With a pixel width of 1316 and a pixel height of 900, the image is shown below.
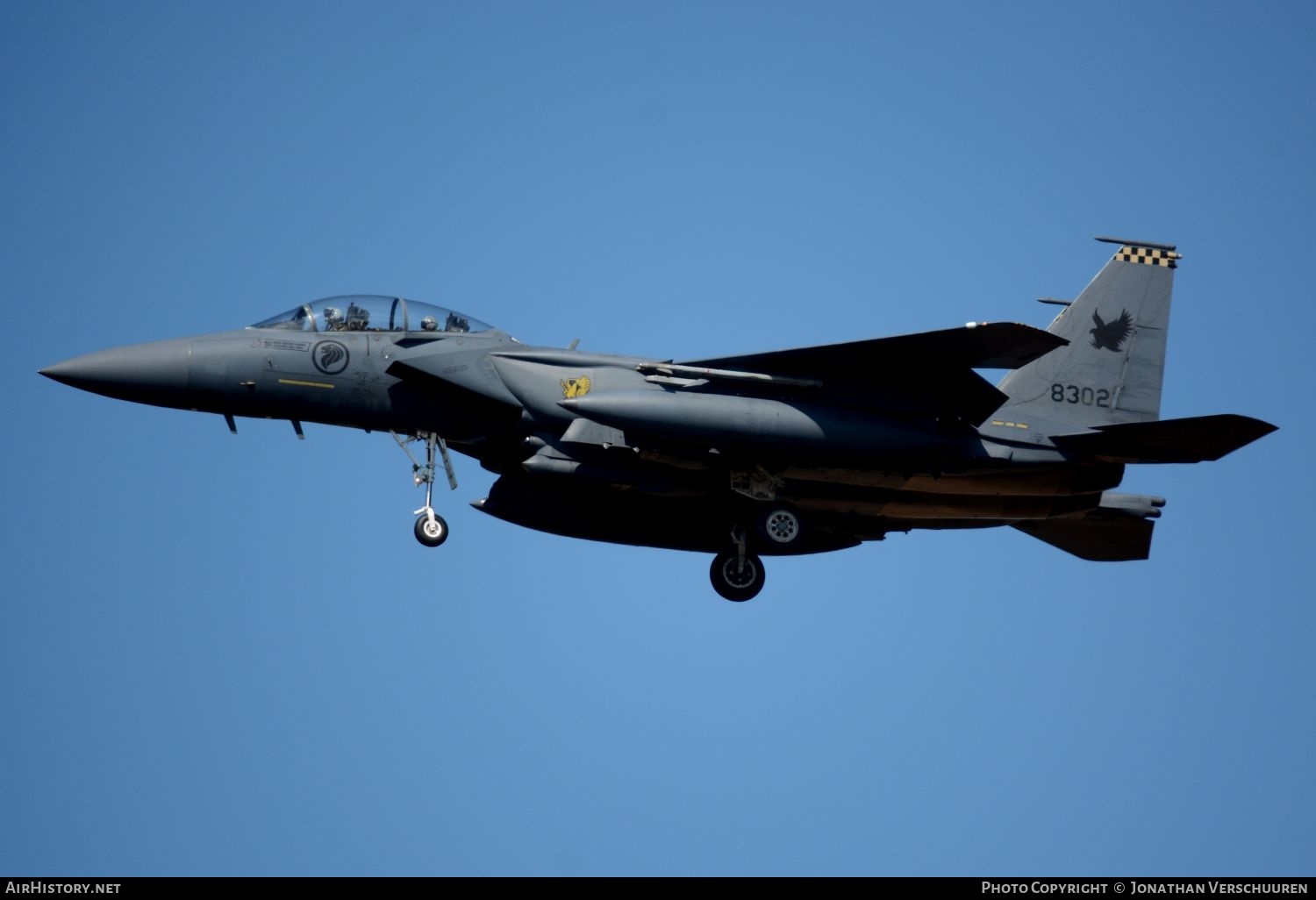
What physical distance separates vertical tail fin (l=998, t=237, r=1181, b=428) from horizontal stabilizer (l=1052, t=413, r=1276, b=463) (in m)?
0.85

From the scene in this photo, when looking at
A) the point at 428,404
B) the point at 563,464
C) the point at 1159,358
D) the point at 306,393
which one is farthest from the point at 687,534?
the point at 1159,358

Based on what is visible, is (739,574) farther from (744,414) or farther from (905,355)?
(905,355)

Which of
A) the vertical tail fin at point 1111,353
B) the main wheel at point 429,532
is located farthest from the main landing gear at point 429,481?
the vertical tail fin at point 1111,353

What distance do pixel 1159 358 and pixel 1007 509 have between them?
2.69 meters

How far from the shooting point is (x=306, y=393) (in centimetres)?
1936

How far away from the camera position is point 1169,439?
18.5m

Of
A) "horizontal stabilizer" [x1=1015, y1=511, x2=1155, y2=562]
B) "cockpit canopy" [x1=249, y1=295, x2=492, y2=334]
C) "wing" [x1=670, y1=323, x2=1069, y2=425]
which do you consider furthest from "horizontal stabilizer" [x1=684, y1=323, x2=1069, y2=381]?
"horizontal stabilizer" [x1=1015, y1=511, x2=1155, y2=562]

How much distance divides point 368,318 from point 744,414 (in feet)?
15.7

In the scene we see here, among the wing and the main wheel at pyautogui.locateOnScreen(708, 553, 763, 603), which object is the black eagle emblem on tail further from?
the main wheel at pyautogui.locateOnScreen(708, 553, 763, 603)

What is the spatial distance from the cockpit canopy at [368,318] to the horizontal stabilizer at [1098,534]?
25.1ft

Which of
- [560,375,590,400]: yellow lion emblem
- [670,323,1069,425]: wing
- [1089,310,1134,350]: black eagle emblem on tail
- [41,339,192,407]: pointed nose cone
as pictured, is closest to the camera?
[670,323,1069,425]: wing

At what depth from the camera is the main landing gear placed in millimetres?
19188

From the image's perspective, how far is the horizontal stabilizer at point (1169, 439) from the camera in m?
17.9
